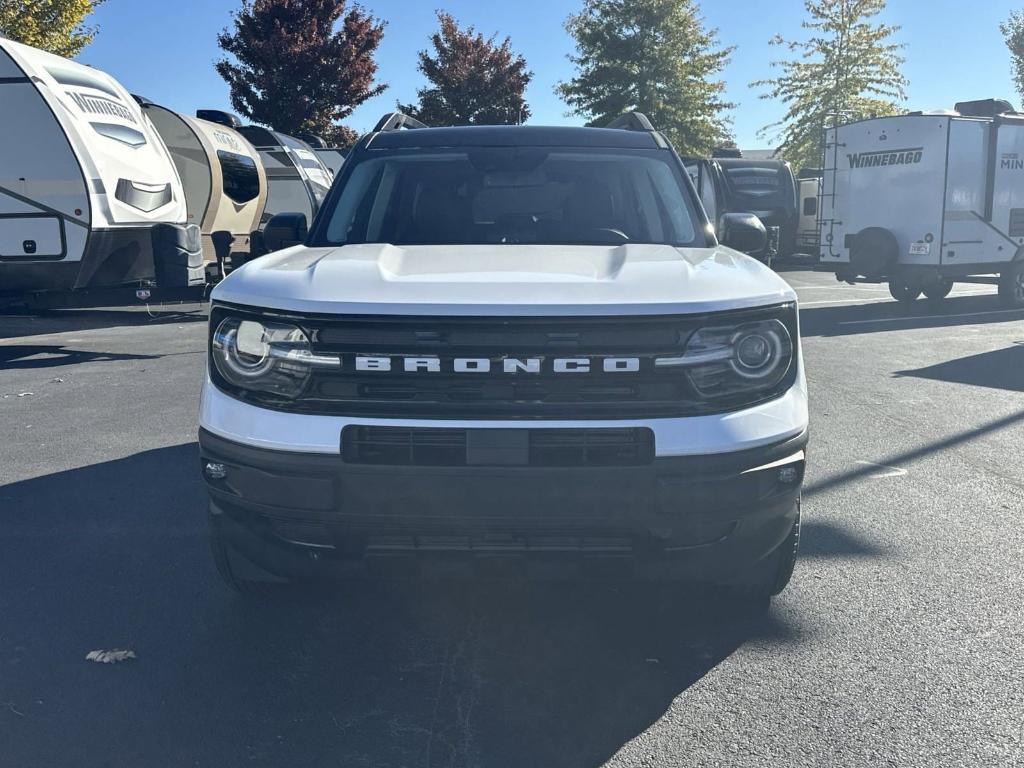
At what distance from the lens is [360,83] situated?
3156cm

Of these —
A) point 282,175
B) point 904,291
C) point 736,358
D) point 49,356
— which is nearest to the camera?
point 736,358

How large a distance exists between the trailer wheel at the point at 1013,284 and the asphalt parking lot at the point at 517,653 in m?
11.5

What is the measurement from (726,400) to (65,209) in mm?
8875

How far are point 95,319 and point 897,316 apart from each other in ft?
37.6

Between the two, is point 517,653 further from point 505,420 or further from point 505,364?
point 505,364

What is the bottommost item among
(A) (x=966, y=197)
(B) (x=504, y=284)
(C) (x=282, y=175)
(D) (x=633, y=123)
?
(B) (x=504, y=284)

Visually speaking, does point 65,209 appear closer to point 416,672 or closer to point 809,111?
point 416,672

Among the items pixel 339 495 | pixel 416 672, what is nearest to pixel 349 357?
pixel 339 495

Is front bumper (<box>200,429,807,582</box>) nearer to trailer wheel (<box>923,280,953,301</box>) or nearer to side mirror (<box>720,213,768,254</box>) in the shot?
side mirror (<box>720,213,768,254</box>)

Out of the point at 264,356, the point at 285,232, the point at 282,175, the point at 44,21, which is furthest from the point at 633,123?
the point at 44,21

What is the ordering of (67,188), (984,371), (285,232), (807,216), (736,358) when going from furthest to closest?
(807,216) → (67,188) → (984,371) → (285,232) → (736,358)

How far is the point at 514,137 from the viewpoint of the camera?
15.3 ft

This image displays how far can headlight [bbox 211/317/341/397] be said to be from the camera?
9.66ft

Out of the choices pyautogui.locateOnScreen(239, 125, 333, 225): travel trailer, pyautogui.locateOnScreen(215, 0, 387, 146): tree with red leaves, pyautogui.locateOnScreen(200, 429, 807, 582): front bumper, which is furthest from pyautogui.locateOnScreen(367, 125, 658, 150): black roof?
pyautogui.locateOnScreen(215, 0, 387, 146): tree with red leaves
